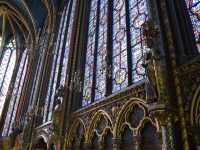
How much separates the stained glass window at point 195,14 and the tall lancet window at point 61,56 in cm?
601

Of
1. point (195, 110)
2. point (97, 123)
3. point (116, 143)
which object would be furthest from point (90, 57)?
point (195, 110)

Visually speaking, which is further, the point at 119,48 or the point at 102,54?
the point at 102,54

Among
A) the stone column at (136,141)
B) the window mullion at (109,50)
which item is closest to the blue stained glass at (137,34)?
the window mullion at (109,50)

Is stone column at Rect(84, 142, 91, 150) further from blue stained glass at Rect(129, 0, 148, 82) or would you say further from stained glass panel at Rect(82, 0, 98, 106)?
blue stained glass at Rect(129, 0, 148, 82)

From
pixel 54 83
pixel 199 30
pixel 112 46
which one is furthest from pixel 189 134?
pixel 54 83

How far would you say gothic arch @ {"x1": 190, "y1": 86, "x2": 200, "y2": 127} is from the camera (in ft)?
14.1

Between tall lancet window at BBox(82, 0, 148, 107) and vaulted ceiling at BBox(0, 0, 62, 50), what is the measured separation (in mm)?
6266

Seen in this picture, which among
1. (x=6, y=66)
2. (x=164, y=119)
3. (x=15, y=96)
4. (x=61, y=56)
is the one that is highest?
(x=6, y=66)

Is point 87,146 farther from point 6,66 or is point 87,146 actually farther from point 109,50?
point 6,66

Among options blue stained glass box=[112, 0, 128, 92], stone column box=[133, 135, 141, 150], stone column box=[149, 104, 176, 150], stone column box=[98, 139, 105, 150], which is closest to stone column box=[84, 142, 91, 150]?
stone column box=[98, 139, 105, 150]

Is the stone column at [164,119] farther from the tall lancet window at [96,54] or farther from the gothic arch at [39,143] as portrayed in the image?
the gothic arch at [39,143]

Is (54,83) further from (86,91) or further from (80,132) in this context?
(80,132)

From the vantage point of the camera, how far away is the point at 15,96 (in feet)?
53.0

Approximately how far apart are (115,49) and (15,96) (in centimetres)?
1053
